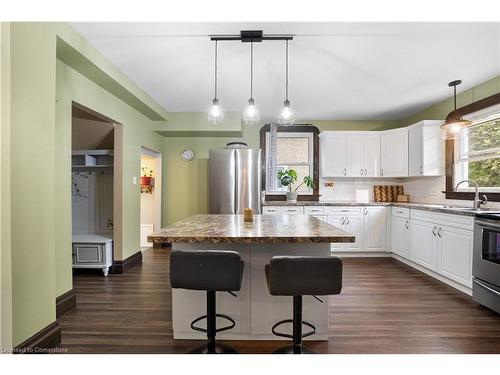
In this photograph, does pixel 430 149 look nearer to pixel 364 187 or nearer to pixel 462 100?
pixel 462 100

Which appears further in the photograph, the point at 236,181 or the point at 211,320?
the point at 236,181

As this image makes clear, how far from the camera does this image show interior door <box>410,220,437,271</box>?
347 cm

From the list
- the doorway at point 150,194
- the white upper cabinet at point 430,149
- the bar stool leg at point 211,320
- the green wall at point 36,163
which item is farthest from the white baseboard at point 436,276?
the doorway at point 150,194

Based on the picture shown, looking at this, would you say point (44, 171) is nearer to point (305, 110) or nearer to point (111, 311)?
point (111, 311)

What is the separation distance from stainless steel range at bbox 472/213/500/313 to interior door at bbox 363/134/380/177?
227 centimetres

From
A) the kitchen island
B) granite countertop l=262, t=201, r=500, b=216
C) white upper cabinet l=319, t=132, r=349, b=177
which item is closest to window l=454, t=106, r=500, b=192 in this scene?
granite countertop l=262, t=201, r=500, b=216

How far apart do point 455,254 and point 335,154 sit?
2421mm

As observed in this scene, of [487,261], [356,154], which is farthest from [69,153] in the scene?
[356,154]

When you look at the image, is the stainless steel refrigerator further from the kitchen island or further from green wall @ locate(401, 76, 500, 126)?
green wall @ locate(401, 76, 500, 126)

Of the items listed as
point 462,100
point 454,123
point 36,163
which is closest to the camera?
point 36,163

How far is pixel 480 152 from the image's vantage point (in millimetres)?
3594

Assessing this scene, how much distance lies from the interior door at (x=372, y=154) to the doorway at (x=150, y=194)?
3.83m

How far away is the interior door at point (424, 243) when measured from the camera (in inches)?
137

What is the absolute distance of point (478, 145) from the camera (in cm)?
366
